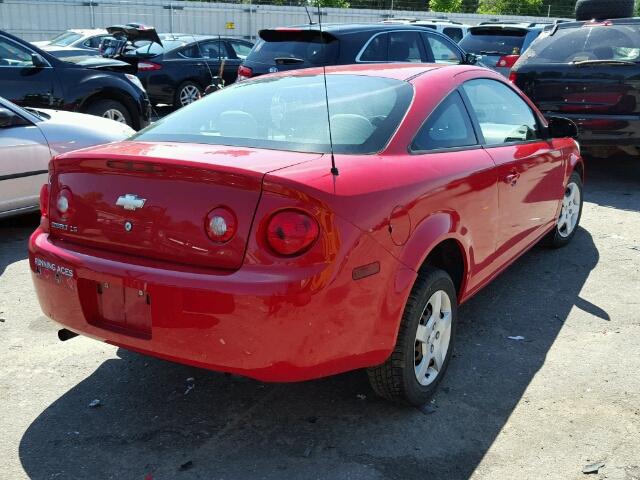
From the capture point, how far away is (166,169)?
284 cm

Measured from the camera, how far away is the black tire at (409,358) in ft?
10.2

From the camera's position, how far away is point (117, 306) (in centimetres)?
291

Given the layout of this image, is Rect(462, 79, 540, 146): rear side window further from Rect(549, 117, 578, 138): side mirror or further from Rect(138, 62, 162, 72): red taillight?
Rect(138, 62, 162, 72): red taillight

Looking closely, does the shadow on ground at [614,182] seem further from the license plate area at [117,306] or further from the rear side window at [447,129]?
the license plate area at [117,306]

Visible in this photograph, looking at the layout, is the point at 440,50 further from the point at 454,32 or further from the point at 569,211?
the point at 454,32

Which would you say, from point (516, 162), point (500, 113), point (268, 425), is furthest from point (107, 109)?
point (268, 425)

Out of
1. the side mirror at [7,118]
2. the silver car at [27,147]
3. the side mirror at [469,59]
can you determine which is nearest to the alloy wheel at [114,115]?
the silver car at [27,147]

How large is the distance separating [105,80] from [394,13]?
876 inches

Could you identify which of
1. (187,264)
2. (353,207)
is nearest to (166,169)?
(187,264)

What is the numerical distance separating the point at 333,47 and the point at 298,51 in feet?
1.60

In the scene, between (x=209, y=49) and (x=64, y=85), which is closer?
(x=64, y=85)

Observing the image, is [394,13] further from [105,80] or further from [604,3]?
[105,80]

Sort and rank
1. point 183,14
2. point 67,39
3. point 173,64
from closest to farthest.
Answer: point 173,64 → point 67,39 → point 183,14

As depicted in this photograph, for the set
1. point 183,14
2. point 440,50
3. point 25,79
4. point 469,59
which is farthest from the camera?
point 183,14
